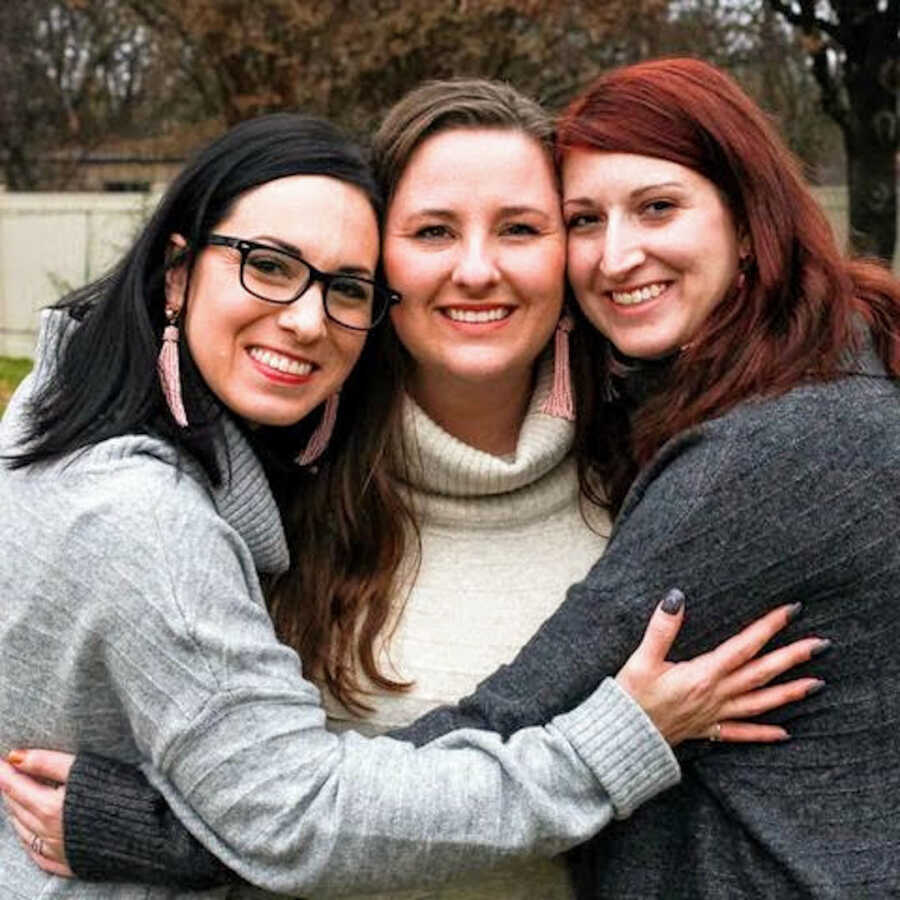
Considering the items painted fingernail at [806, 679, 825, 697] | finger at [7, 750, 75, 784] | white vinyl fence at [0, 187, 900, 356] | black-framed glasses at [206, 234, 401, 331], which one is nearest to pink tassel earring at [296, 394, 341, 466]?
black-framed glasses at [206, 234, 401, 331]

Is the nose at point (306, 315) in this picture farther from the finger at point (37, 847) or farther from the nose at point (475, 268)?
the finger at point (37, 847)

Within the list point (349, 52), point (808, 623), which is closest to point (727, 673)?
point (808, 623)

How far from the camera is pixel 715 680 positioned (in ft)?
7.68

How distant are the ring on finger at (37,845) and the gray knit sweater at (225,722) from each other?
12cm

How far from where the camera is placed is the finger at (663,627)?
2309mm

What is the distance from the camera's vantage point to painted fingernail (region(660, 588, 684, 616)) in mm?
Result: 2311

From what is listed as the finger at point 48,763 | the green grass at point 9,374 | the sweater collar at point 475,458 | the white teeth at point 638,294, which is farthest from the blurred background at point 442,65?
the finger at point 48,763

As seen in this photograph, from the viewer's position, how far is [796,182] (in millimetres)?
2684

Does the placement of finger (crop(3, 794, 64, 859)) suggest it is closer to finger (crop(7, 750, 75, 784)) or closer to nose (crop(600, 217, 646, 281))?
finger (crop(7, 750, 75, 784))

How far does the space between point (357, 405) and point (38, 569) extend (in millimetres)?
917

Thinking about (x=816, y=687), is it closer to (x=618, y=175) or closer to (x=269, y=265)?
(x=618, y=175)

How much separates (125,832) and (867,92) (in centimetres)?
1104

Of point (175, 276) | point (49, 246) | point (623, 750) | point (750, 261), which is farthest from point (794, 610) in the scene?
point (49, 246)

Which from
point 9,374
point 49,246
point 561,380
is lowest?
point 9,374
